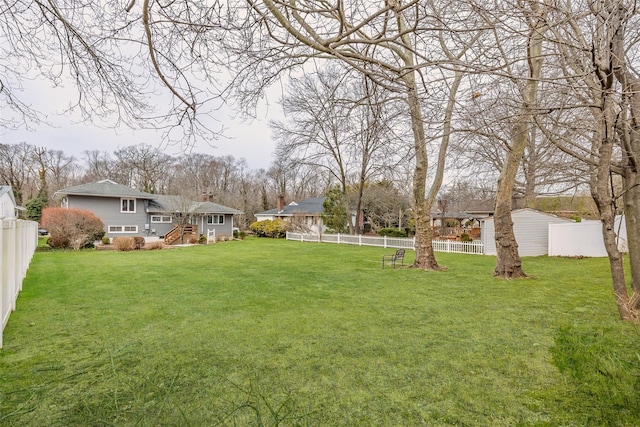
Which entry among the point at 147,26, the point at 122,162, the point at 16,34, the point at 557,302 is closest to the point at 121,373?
the point at 147,26

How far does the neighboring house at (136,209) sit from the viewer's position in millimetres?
22047

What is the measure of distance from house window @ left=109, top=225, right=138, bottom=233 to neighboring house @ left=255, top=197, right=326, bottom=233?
11.5 m

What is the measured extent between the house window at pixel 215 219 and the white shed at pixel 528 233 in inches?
773

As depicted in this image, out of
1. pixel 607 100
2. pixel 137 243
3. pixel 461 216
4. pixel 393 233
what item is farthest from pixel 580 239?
pixel 137 243

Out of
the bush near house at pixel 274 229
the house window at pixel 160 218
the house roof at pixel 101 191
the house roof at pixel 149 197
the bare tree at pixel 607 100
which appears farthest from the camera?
the bush near house at pixel 274 229

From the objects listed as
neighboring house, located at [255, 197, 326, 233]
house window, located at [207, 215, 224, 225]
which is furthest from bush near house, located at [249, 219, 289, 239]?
house window, located at [207, 215, 224, 225]

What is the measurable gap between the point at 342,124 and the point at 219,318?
11.5 feet

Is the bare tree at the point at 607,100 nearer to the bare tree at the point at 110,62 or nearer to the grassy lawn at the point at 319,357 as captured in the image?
the grassy lawn at the point at 319,357

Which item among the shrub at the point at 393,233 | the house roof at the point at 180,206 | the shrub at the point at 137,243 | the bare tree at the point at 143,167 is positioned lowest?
the shrub at the point at 137,243

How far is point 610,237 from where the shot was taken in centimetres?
455

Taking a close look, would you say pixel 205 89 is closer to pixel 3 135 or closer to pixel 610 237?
pixel 3 135

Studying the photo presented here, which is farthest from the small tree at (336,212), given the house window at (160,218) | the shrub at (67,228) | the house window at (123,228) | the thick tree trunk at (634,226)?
the thick tree trunk at (634,226)

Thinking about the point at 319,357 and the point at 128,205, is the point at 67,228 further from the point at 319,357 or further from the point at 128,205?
the point at 319,357

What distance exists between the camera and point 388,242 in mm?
19578
